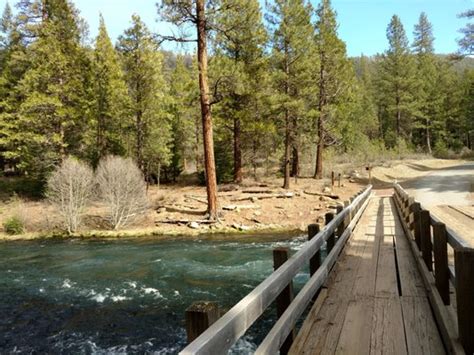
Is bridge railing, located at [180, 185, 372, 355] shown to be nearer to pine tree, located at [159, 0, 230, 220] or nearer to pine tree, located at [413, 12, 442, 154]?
pine tree, located at [159, 0, 230, 220]

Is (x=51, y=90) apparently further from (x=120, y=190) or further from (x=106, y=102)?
(x=120, y=190)

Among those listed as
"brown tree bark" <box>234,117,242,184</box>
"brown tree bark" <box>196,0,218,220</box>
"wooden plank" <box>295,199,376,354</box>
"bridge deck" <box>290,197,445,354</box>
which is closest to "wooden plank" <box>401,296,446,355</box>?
"bridge deck" <box>290,197,445,354</box>

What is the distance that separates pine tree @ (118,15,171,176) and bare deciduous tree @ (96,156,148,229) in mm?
6945

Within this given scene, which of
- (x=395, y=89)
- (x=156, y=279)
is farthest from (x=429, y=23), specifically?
(x=156, y=279)

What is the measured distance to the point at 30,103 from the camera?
887 inches

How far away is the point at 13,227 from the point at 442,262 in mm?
19490

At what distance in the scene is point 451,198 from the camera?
19.2m

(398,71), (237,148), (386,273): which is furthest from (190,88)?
(398,71)

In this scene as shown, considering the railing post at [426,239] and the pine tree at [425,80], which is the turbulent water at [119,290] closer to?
the railing post at [426,239]

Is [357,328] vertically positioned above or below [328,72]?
below

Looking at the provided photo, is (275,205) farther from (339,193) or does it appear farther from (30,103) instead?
(30,103)

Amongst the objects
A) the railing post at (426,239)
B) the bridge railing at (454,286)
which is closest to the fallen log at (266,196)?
the railing post at (426,239)

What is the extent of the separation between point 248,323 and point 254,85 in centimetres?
2028

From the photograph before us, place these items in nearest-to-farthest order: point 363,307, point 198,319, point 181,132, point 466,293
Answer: point 198,319 → point 466,293 → point 363,307 → point 181,132
